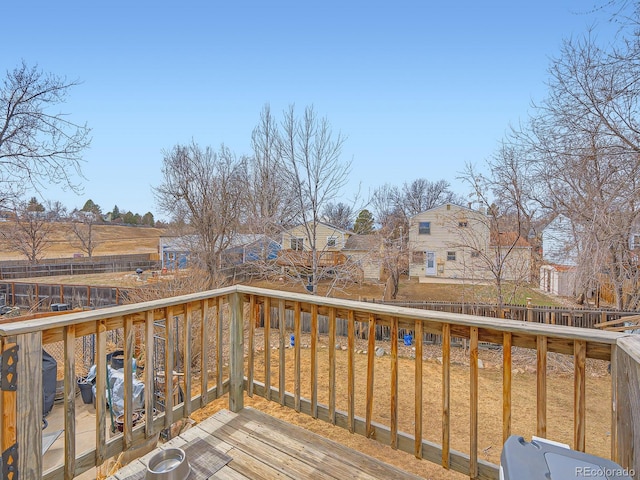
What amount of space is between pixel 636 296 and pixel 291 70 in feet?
35.9

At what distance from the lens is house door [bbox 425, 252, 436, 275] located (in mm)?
21391

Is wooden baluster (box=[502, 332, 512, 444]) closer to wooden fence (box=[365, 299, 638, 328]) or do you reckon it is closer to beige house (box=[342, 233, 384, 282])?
wooden fence (box=[365, 299, 638, 328])

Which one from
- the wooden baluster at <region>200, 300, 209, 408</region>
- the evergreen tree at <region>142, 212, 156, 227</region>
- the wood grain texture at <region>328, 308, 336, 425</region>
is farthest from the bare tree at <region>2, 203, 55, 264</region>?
the evergreen tree at <region>142, 212, 156, 227</region>

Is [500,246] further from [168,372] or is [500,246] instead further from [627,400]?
[168,372]

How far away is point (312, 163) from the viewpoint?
1003 cm

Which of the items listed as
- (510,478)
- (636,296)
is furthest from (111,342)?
(636,296)

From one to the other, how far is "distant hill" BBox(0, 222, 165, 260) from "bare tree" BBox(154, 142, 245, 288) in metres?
18.5

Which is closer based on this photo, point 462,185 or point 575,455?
point 575,455

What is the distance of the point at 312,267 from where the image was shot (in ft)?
34.8

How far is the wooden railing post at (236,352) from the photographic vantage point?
264 cm

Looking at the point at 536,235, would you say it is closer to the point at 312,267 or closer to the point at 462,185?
the point at 462,185

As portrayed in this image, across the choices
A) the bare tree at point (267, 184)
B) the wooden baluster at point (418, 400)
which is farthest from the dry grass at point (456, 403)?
the bare tree at point (267, 184)

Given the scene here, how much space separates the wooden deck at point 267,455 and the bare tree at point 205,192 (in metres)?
12.8

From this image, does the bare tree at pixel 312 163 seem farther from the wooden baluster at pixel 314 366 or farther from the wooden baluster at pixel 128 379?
the wooden baluster at pixel 128 379
